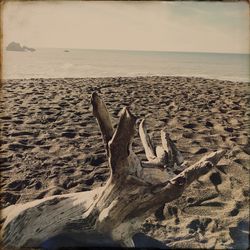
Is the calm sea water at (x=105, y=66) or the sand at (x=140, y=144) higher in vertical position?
the calm sea water at (x=105, y=66)

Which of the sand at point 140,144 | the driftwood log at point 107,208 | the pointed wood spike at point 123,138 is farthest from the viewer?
the sand at point 140,144

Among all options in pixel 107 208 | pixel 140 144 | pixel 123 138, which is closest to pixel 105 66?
pixel 140 144

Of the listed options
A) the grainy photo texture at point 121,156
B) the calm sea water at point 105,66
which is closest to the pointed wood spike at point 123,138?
the grainy photo texture at point 121,156

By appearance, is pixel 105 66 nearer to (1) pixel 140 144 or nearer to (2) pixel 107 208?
(1) pixel 140 144

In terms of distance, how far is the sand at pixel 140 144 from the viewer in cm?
338

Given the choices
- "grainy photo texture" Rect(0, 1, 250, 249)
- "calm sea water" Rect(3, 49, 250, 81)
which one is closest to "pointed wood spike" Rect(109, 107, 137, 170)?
Answer: "grainy photo texture" Rect(0, 1, 250, 249)

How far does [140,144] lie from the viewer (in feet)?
15.4

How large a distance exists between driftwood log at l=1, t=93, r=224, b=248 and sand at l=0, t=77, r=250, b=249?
39 centimetres

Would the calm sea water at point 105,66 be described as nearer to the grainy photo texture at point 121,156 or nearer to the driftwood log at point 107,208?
the grainy photo texture at point 121,156

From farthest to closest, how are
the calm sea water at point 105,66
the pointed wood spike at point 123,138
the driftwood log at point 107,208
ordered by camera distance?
the calm sea water at point 105,66 → the driftwood log at point 107,208 → the pointed wood spike at point 123,138

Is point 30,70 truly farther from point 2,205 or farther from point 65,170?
point 2,205

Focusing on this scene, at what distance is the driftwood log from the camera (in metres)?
2.85

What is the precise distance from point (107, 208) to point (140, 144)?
183cm

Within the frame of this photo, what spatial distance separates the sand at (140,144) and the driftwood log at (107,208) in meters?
0.39
